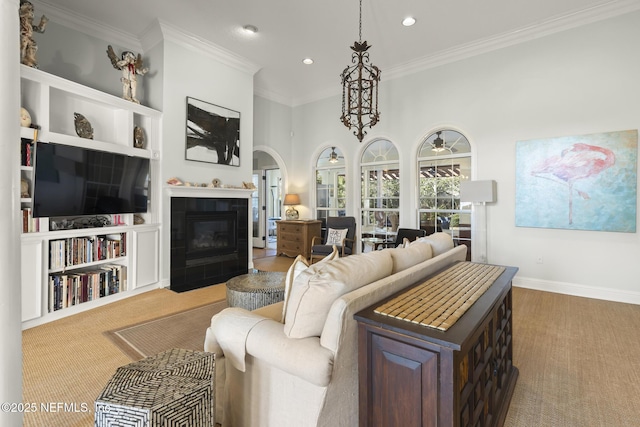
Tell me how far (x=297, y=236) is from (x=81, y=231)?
12.5ft

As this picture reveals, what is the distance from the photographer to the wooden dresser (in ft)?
21.1

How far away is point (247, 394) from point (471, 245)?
430cm

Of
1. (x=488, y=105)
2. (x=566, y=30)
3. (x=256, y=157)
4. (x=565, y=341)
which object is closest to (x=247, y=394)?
(x=565, y=341)

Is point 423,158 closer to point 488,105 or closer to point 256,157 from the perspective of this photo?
point 488,105

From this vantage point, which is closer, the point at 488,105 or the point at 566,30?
the point at 566,30

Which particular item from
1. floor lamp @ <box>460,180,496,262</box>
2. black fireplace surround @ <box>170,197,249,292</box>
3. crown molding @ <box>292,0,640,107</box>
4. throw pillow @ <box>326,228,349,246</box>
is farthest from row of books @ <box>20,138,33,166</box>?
floor lamp @ <box>460,180,496,262</box>

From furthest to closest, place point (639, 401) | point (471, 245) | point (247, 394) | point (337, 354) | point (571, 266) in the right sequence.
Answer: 1. point (471, 245)
2. point (571, 266)
3. point (639, 401)
4. point (247, 394)
5. point (337, 354)

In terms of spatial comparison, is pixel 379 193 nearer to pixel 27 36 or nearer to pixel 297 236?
pixel 297 236

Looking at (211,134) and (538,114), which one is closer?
(538,114)

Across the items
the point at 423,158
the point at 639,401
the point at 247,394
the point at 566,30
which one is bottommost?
the point at 639,401

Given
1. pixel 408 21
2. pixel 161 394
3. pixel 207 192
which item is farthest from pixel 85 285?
pixel 408 21

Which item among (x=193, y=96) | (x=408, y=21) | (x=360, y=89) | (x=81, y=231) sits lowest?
(x=81, y=231)

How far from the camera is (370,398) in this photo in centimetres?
137

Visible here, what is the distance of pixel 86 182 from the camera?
134 inches
